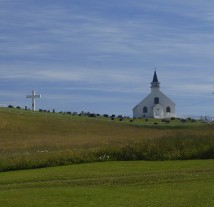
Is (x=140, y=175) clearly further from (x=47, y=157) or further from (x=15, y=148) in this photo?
(x=15, y=148)

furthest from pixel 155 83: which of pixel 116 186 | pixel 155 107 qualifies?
pixel 116 186

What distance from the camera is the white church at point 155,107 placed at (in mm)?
137250

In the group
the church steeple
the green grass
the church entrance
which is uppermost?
the church steeple

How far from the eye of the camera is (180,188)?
21.8 meters

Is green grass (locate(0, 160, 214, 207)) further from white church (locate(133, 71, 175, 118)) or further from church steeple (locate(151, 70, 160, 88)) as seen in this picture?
church steeple (locate(151, 70, 160, 88))

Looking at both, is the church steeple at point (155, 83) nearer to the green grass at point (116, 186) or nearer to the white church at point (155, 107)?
the white church at point (155, 107)

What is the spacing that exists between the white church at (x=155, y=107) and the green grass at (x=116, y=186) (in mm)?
103246

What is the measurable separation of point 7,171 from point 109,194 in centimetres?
1522

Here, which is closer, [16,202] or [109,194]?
[16,202]

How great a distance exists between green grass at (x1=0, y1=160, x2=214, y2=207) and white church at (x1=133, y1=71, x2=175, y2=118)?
10325 centimetres

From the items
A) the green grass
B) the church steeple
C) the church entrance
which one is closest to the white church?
the church entrance

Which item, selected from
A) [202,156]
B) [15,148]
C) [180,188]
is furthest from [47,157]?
[180,188]

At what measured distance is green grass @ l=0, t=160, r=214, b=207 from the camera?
62.1 feet

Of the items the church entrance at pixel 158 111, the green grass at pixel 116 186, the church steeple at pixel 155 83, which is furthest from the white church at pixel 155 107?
the green grass at pixel 116 186
